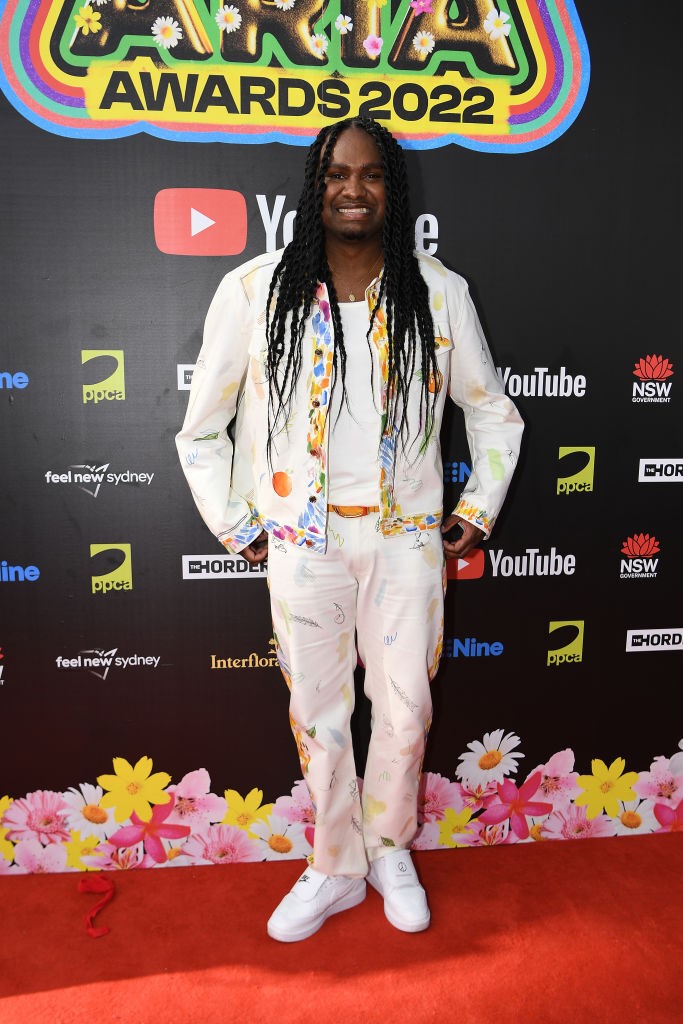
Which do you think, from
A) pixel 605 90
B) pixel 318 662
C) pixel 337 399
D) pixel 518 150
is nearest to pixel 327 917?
pixel 318 662

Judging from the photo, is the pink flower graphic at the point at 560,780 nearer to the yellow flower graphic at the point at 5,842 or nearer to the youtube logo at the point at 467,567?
the youtube logo at the point at 467,567

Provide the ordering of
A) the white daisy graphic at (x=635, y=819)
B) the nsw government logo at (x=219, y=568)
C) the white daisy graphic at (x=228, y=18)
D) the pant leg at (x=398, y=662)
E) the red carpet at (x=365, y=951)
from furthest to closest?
1. the white daisy graphic at (x=635, y=819)
2. the nsw government logo at (x=219, y=568)
3. the white daisy graphic at (x=228, y=18)
4. the pant leg at (x=398, y=662)
5. the red carpet at (x=365, y=951)

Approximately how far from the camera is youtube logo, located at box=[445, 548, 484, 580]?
2.24 m

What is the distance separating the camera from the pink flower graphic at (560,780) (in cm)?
236

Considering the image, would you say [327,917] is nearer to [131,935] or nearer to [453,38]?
[131,935]

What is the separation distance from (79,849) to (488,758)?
48.1 inches

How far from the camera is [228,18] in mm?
1940

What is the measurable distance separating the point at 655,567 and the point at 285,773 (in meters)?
1.25

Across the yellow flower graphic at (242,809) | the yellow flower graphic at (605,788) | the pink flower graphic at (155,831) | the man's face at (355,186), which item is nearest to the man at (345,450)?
the man's face at (355,186)

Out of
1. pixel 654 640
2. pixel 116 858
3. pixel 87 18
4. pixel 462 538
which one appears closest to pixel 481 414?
pixel 462 538

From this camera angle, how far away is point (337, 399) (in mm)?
1775

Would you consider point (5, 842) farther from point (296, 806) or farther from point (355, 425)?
point (355, 425)

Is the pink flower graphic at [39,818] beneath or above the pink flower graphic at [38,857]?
above

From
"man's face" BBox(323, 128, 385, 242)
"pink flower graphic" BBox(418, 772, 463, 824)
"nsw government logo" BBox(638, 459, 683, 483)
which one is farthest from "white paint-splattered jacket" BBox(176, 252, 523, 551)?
"pink flower graphic" BBox(418, 772, 463, 824)
